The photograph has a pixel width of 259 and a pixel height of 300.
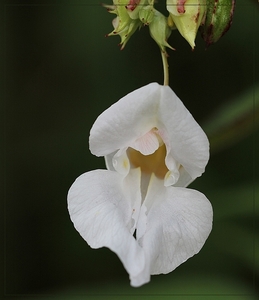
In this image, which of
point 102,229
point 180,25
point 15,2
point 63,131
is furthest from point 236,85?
point 102,229

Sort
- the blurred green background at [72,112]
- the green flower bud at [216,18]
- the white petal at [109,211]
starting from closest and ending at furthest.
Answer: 1. the white petal at [109,211]
2. the green flower bud at [216,18]
3. the blurred green background at [72,112]

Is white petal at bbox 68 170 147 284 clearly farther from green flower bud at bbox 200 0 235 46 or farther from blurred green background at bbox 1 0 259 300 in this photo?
blurred green background at bbox 1 0 259 300

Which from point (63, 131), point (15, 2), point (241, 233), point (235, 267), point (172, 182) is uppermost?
point (15, 2)

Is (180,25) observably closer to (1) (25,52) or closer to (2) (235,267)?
(2) (235,267)

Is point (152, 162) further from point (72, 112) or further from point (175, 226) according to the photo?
point (72, 112)

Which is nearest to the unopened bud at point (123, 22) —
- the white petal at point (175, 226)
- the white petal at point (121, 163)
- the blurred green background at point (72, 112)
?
the white petal at point (121, 163)

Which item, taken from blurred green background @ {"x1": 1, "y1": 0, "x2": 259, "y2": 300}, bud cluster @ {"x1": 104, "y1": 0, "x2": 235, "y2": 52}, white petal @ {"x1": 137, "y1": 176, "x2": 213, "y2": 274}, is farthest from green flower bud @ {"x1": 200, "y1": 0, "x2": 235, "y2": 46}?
blurred green background @ {"x1": 1, "y1": 0, "x2": 259, "y2": 300}

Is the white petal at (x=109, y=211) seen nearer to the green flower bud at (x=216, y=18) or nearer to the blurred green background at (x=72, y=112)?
the green flower bud at (x=216, y=18)
